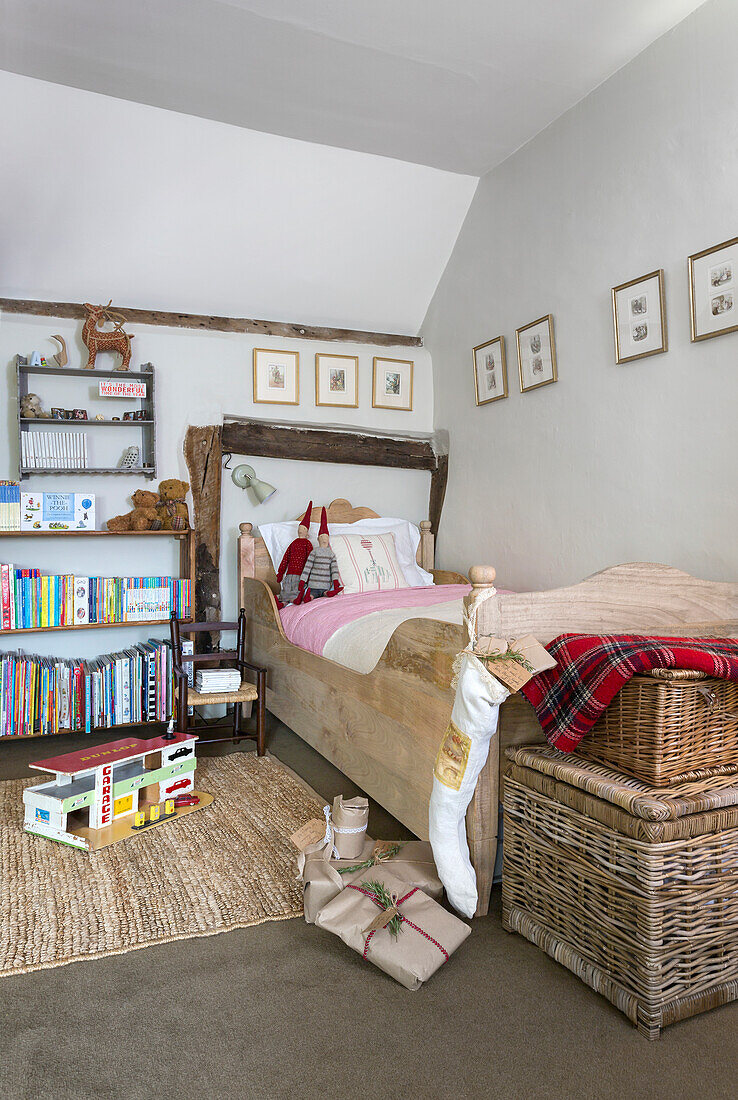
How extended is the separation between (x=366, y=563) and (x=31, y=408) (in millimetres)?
1835

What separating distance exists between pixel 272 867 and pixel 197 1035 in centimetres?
77

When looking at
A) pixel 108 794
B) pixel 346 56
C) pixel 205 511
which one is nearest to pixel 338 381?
pixel 205 511

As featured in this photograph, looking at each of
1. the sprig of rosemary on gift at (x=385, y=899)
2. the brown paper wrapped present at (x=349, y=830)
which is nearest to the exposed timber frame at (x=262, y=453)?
the brown paper wrapped present at (x=349, y=830)

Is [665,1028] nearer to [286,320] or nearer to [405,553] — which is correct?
[405,553]

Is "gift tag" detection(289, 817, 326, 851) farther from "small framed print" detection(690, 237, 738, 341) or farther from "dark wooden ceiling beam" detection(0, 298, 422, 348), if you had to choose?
"dark wooden ceiling beam" detection(0, 298, 422, 348)

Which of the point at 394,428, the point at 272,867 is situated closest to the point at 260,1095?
the point at 272,867

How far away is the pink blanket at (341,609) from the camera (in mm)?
3088

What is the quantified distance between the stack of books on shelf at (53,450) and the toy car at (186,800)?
184 cm

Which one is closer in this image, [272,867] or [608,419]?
[272,867]

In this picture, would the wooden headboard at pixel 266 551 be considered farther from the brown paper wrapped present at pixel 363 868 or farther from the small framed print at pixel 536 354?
the brown paper wrapped present at pixel 363 868

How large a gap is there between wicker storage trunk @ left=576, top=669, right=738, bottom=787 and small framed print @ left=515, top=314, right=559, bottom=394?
7.15 ft

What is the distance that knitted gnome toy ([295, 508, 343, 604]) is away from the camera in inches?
147

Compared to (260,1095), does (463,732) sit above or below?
above

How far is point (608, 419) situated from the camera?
10.6 feet
